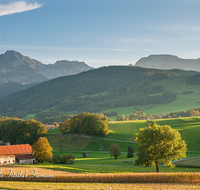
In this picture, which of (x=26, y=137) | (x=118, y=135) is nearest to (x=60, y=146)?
(x=26, y=137)

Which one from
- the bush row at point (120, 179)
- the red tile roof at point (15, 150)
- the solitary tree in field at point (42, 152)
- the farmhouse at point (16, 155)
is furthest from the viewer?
the red tile roof at point (15, 150)

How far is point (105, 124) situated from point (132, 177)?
82.0 m

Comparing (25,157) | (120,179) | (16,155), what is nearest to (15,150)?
(16,155)

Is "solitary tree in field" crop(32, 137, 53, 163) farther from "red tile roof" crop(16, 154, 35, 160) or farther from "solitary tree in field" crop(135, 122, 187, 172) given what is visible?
"solitary tree in field" crop(135, 122, 187, 172)

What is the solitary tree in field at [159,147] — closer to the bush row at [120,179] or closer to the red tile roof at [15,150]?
the bush row at [120,179]

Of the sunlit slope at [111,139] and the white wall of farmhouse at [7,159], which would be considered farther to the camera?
the sunlit slope at [111,139]

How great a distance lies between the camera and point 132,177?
28281 mm

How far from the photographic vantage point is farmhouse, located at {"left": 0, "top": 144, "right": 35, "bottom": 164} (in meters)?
62.8

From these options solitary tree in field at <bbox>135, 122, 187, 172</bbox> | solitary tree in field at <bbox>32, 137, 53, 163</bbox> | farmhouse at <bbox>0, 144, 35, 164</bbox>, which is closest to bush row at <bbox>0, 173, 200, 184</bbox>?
solitary tree in field at <bbox>135, 122, 187, 172</bbox>

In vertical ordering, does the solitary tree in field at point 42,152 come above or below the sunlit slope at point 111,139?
above

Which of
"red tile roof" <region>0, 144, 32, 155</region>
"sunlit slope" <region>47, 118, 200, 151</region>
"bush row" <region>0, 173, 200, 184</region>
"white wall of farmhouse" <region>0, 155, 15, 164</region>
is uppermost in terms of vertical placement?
"bush row" <region>0, 173, 200, 184</region>

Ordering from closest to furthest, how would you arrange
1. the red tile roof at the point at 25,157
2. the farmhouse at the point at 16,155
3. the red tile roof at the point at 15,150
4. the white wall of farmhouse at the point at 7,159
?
the white wall of farmhouse at the point at 7,159 → the farmhouse at the point at 16,155 → the red tile roof at the point at 25,157 → the red tile roof at the point at 15,150

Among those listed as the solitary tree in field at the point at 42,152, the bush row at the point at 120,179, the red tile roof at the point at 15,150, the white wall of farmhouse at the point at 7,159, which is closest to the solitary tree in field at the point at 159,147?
the bush row at the point at 120,179

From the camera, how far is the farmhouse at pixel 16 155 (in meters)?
Answer: 62.8
